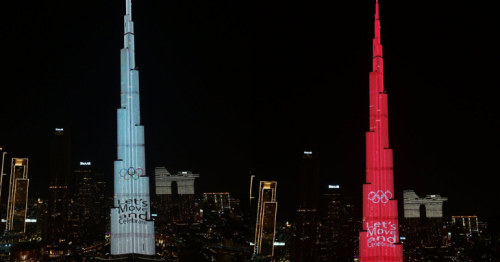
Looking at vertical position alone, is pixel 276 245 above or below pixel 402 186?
below

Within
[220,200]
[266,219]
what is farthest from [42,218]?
[266,219]

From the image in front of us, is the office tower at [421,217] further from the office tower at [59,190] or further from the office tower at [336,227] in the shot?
the office tower at [59,190]

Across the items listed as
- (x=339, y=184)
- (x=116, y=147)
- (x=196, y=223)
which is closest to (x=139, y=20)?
(x=116, y=147)

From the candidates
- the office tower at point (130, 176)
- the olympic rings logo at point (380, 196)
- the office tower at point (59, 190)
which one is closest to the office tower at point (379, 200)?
the olympic rings logo at point (380, 196)

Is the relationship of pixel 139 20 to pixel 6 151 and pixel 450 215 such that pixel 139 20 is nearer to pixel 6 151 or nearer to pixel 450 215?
pixel 6 151

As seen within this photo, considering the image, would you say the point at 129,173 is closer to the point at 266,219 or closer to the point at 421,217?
the point at 266,219

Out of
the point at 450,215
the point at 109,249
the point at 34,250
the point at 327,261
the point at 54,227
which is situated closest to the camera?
the point at 109,249
